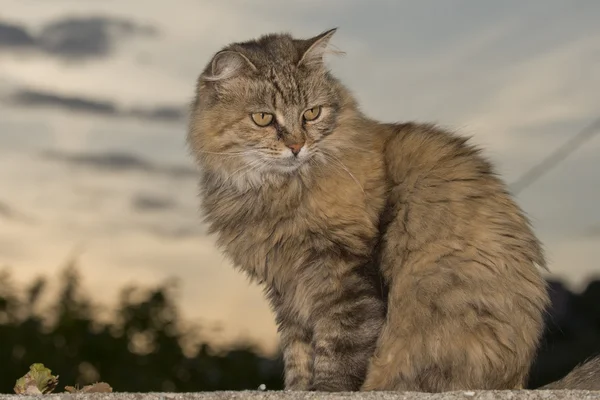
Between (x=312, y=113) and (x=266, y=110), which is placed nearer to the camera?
(x=266, y=110)

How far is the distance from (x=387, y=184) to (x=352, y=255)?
1.65 ft

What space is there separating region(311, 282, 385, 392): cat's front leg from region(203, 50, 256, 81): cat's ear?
4.77 ft

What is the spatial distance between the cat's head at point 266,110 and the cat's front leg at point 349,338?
2.87 ft

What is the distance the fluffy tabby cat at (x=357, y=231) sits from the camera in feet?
15.6

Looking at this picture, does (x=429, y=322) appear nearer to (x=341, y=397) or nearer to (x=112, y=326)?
(x=341, y=397)

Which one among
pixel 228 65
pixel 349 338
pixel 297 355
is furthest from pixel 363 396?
pixel 228 65

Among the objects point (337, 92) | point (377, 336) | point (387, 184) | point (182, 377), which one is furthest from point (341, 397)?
point (182, 377)

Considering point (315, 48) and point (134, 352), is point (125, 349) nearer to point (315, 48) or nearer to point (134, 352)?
point (134, 352)

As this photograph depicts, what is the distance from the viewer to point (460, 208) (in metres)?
4.90

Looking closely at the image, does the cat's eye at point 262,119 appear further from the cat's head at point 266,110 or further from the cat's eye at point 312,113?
the cat's eye at point 312,113

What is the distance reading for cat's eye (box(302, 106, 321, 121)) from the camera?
5379mm

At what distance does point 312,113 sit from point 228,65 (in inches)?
22.1

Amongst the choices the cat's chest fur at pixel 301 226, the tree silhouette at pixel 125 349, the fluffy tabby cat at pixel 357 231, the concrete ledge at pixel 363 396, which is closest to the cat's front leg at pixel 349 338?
the fluffy tabby cat at pixel 357 231

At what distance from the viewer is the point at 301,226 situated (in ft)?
17.0
